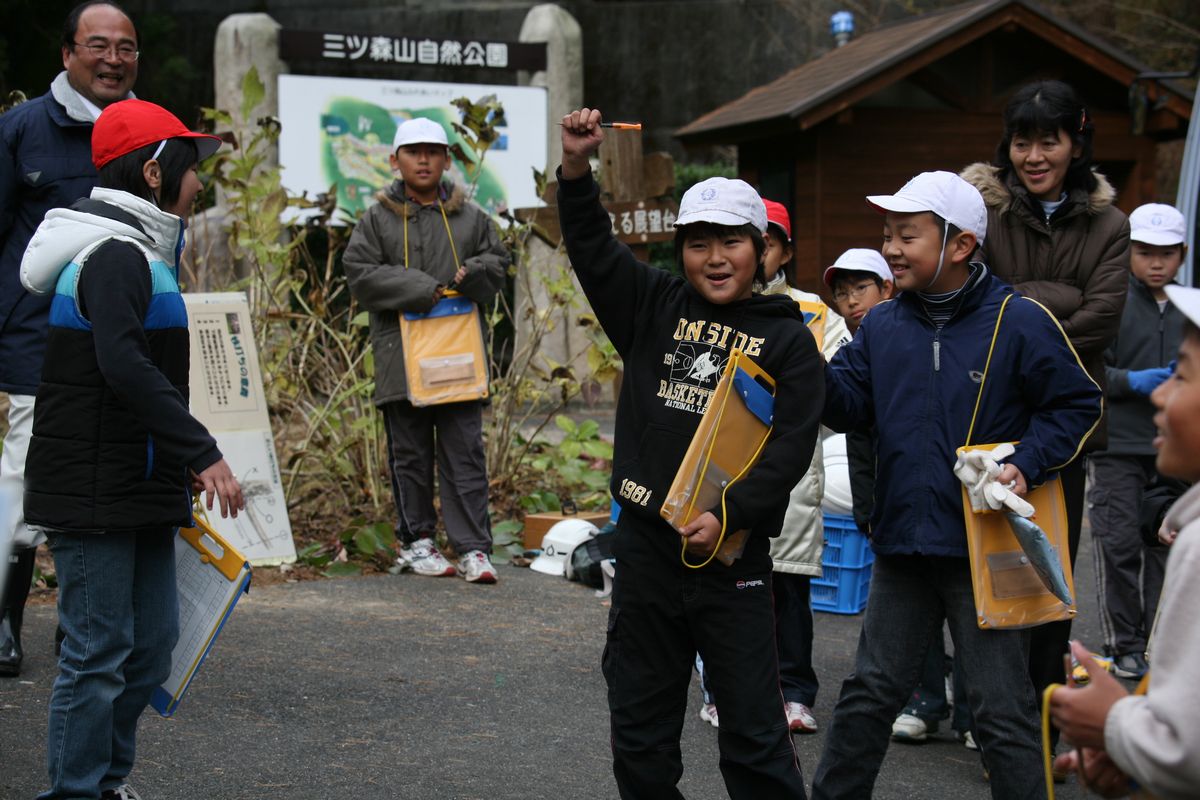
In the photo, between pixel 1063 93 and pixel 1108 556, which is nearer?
pixel 1063 93

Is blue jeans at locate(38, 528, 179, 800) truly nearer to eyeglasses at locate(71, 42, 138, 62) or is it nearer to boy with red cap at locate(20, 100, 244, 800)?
boy with red cap at locate(20, 100, 244, 800)

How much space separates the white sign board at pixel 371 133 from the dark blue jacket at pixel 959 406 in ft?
26.8

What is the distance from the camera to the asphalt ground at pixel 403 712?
13.9 feet

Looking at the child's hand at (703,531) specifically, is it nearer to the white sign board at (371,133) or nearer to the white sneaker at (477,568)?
the white sneaker at (477,568)

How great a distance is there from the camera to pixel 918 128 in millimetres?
12430

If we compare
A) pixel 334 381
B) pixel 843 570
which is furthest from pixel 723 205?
pixel 334 381

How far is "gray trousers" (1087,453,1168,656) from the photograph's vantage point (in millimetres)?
5750

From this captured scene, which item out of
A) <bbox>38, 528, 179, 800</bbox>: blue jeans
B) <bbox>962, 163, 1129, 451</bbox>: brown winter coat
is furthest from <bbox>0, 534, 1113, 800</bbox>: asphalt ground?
<bbox>962, 163, 1129, 451</bbox>: brown winter coat

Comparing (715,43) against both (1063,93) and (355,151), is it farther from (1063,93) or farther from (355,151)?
(1063,93)

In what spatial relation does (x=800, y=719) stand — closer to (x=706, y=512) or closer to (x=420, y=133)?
(x=706, y=512)

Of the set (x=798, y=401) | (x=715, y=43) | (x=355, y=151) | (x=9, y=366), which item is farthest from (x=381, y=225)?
(x=715, y=43)

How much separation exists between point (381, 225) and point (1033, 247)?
11.7 ft

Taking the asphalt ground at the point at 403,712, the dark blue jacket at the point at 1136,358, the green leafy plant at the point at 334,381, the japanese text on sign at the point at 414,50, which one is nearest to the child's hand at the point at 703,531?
the asphalt ground at the point at 403,712

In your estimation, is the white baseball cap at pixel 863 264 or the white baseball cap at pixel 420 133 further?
the white baseball cap at pixel 420 133
